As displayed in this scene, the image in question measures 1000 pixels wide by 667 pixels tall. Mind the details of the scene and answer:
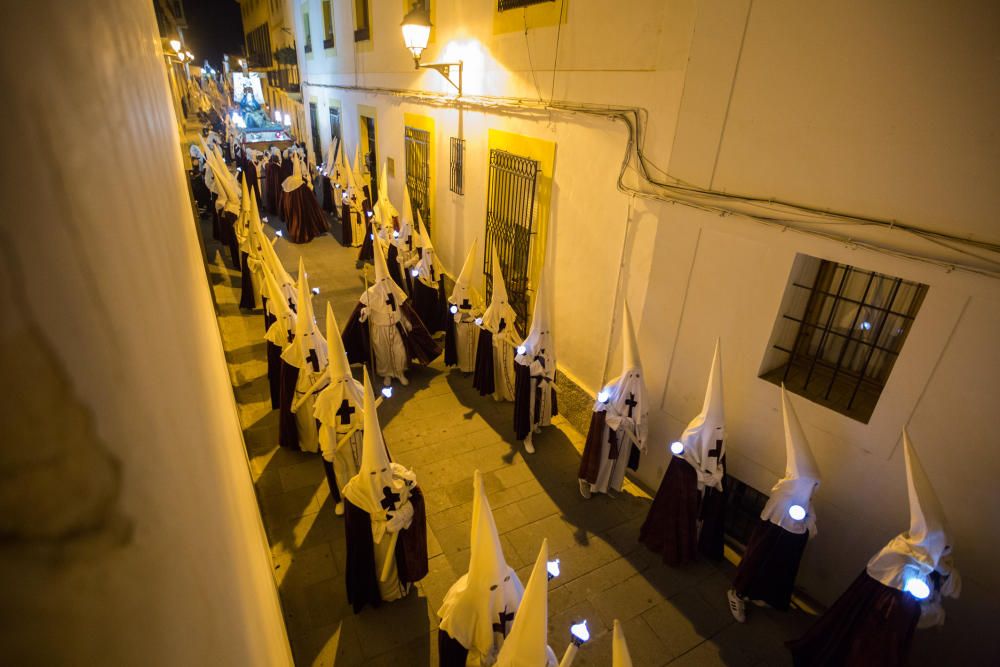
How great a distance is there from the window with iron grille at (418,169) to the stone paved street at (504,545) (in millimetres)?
4995

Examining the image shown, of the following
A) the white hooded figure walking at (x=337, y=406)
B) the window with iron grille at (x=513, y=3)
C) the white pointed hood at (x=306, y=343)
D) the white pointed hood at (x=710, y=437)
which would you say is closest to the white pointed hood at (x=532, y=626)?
the white pointed hood at (x=710, y=437)

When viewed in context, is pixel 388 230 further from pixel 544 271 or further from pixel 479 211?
pixel 544 271

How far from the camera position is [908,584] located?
3744 millimetres

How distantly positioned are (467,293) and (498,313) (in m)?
0.99

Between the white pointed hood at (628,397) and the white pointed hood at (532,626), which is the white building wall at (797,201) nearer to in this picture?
the white pointed hood at (628,397)

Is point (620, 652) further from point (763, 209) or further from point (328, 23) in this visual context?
point (328, 23)

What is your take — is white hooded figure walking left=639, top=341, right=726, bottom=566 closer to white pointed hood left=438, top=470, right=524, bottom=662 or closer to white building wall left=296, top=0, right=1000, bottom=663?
white building wall left=296, top=0, right=1000, bottom=663

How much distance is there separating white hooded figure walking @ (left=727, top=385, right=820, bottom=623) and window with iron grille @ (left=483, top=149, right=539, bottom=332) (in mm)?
4375

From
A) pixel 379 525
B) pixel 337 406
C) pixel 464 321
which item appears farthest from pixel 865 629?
pixel 464 321

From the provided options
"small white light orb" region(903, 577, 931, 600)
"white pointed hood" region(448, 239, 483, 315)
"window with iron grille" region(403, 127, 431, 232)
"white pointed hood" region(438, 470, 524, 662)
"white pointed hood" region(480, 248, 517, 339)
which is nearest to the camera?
"white pointed hood" region(438, 470, 524, 662)

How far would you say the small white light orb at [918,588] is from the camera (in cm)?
369

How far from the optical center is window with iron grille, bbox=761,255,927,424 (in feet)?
15.5

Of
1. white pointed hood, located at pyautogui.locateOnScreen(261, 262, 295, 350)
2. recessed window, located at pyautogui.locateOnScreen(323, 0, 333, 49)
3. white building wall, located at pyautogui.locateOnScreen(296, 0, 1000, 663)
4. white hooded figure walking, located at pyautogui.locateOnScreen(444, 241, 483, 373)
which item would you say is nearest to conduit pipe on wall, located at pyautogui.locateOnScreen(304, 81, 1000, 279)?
white building wall, located at pyautogui.locateOnScreen(296, 0, 1000, 663)

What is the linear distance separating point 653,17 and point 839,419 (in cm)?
424
